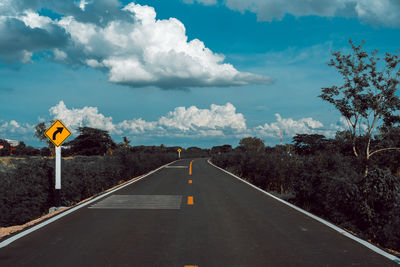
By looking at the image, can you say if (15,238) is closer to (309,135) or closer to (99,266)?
(99,266)

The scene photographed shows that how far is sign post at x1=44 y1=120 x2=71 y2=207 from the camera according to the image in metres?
12.2

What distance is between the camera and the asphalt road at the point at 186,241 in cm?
552

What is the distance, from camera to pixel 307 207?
1230 cm

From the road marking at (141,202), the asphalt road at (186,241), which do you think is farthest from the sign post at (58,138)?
the asphalt road at (186,241)

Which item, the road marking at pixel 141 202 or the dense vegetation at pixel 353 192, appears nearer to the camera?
the dense vegetation at pixel 353 192

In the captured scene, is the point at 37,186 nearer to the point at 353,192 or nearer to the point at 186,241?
the point at 186,241

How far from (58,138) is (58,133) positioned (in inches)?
7.2

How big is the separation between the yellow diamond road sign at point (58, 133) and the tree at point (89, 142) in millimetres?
65058

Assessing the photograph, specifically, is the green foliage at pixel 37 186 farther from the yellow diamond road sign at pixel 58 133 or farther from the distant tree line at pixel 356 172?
the distant tree line at pixel 356 172

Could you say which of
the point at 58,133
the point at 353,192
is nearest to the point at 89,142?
the point at 58,133

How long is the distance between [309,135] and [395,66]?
108ft

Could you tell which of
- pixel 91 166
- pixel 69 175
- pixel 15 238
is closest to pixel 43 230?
pixel 15 238

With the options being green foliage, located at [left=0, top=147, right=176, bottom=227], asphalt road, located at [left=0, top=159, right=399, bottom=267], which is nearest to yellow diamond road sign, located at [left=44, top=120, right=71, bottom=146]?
green foliage, located at [left=0, top=147, right=176, bottom=227]

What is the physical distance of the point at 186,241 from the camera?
21.8 feet
